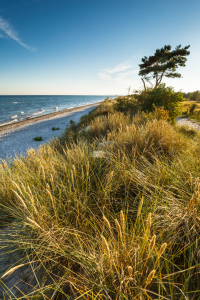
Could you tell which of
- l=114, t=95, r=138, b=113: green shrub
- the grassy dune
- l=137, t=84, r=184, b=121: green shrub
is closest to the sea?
l=114, t=95, r=138, b=113: green shrub

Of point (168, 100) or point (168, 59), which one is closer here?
point (168, 100)

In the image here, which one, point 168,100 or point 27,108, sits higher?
point 168,100

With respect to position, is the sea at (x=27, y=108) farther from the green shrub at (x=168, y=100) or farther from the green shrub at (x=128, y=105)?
the green shrub at (x=168, y=100)

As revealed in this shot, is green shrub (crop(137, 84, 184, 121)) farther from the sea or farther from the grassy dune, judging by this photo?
the sea

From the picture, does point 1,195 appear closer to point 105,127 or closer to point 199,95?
point 105,127

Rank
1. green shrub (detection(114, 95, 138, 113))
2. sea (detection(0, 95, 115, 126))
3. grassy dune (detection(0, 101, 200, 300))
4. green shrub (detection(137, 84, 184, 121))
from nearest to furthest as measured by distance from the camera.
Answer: grassy dune (detection(0, 101, 200, 300)), green shrub (detection(137, 84, 184, 121)), green shrub (detection(114, 95, 138, 113)), sea (detection(0, 95, 115, 126))

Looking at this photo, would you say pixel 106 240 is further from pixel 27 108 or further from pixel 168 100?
pixel 27 108

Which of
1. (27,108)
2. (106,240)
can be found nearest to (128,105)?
(106,240)

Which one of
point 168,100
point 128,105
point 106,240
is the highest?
point 168,100

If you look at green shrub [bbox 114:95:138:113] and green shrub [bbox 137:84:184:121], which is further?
green shrub [bbox 114:95:138:113]

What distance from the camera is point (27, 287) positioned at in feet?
3.92

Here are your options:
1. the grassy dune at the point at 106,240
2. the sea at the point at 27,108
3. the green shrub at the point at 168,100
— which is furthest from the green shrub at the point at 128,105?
the sea at the point at 27,108

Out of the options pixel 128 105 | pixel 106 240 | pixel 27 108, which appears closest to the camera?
pixel 106 240

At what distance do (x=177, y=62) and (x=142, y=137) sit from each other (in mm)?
19478
